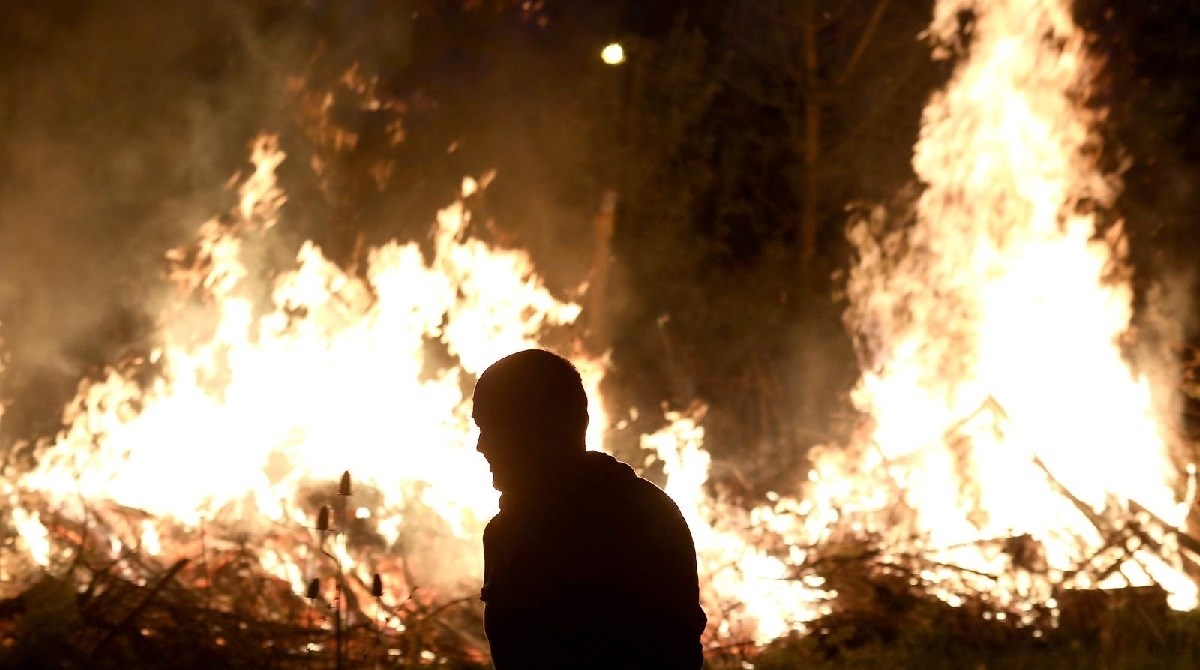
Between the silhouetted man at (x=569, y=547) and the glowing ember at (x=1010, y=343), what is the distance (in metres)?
3.83

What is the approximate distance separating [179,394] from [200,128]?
206 cm

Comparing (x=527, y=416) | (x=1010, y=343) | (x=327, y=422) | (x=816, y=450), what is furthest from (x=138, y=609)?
(x=1010, y=343)

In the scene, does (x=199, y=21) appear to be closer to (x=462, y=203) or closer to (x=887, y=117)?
(x=462, y=203)

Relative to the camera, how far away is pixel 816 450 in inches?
331

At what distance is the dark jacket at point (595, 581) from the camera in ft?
7.70

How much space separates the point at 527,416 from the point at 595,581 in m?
0.36

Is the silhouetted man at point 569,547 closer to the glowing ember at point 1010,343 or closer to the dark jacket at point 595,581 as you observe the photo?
the dark jacket at point 595,581

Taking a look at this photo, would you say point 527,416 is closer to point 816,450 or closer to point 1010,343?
point 1010,343

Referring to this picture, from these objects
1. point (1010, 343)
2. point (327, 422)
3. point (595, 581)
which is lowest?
point (595, 581)

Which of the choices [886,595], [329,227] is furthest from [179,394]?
[886,595]

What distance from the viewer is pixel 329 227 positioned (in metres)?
9.08

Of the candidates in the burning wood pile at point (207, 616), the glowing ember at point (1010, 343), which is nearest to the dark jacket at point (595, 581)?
the burning wood pile at point (207, 616)

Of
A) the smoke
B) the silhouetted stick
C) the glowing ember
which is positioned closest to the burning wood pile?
the silhouetted stick

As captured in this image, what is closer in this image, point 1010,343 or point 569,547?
point 569,547
